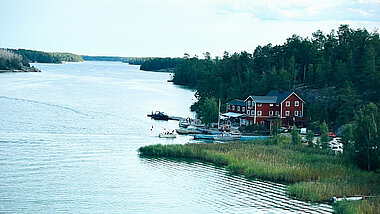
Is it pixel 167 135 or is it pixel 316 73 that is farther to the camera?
pixel 316 73

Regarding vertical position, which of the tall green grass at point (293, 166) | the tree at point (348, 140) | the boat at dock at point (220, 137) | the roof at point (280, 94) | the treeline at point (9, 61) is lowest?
the boat at dock at point (220, 137)

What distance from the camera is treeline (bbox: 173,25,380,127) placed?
165 feet

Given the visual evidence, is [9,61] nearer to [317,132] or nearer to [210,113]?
[210,113]

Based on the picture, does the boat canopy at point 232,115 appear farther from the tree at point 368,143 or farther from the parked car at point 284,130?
the tree at point 368,143

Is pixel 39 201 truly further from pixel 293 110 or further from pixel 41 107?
pixel 41 107

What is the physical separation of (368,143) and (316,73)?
1131 inches

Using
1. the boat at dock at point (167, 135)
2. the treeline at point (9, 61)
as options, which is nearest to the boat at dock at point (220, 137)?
the boat at dock at point (167, 135)

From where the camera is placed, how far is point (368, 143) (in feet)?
101

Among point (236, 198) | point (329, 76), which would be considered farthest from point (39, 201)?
point (329, 76)

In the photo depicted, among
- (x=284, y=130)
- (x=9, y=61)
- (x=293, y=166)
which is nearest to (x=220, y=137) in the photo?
(x=284, y=130)

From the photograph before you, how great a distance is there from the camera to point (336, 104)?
5019cm

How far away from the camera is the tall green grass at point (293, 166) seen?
86.9 ft

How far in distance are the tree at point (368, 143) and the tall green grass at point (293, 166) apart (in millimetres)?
782

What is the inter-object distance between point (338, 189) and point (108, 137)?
2554 cm
